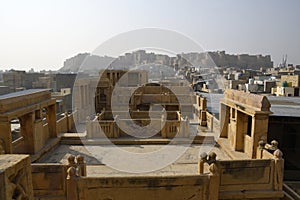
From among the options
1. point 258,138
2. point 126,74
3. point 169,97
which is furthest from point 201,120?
point 126,74

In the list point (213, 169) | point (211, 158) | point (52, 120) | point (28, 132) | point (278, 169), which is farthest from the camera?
point (52, 120)

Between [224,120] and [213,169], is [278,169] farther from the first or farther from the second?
[224,120]

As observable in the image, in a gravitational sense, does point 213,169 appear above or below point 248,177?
above

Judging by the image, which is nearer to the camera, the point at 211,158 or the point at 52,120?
the point at 211,158

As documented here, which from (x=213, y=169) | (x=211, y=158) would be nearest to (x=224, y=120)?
(x=211, y=158)

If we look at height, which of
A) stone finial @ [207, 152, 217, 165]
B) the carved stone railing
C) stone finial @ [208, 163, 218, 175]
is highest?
stone finial @ [207, 152, 217, 165]

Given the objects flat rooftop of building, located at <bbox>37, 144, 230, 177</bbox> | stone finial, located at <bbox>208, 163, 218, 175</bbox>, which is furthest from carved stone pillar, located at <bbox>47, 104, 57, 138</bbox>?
stone finial, located at <bbox>208, 163, 218, 175</bbox>

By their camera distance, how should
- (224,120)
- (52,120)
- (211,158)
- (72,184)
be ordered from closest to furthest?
(72,184) → (211,158) → (224,120) → (52,120)

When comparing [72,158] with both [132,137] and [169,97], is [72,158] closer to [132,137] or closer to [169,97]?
[132,137]

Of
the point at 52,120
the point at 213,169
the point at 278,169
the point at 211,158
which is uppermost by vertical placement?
the point at 52,120

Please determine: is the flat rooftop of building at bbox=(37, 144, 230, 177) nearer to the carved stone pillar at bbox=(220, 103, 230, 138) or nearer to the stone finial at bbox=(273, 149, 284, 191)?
the carved stone pillar at bbox=(220, 103, 230, 138)

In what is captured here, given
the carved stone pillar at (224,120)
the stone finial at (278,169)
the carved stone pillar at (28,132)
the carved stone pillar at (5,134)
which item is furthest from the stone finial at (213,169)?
the carved stone pillar at (28,132)

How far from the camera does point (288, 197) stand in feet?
26.0

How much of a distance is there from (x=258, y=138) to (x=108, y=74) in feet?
68.0
